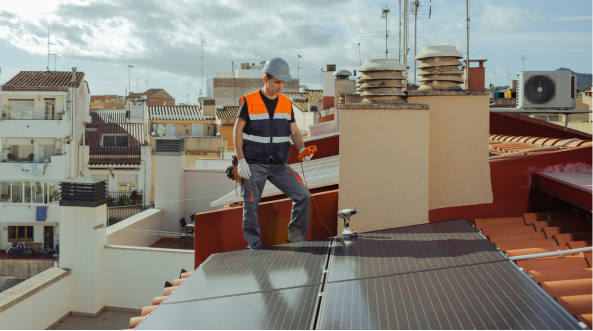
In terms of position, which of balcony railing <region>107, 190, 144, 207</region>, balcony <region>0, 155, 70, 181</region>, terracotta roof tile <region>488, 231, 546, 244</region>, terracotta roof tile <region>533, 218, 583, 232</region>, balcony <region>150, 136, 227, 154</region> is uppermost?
balcony <region>150, 136, 227, 154</region>

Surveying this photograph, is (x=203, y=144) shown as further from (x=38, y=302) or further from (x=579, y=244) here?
(x=579, y=244)

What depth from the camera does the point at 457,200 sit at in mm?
5004

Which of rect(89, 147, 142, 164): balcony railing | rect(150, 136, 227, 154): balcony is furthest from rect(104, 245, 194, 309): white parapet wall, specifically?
rect(150, 136, 227, 154): balcony

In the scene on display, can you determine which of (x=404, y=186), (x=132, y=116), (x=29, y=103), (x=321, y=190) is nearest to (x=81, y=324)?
(x=321, y=190)

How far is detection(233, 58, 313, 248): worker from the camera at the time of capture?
4773mm

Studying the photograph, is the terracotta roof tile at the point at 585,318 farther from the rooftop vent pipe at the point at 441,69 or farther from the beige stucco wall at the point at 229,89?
the beige stucco wall at the point at 229,89

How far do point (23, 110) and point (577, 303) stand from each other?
34355 millimetres

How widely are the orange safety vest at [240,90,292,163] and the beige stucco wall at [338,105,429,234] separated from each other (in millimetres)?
571

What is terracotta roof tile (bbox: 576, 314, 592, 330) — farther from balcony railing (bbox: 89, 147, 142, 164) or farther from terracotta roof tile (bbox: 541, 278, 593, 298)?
balcony railing (bbox: 89, 147, 142, 164)

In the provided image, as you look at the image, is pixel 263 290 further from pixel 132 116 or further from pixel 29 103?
pixel 132 116

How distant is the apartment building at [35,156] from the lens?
30453 mm

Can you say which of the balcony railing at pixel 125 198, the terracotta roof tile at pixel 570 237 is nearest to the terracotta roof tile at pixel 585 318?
the terracotta roof tile at pixel 570 237

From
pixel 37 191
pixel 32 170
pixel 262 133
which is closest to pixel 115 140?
pixel 32 170

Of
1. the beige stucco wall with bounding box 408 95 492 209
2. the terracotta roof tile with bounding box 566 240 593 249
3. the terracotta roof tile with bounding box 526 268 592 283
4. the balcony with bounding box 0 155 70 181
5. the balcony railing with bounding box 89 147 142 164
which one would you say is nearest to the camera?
the terracotta roof tile with bounding box 526 268 592 283
